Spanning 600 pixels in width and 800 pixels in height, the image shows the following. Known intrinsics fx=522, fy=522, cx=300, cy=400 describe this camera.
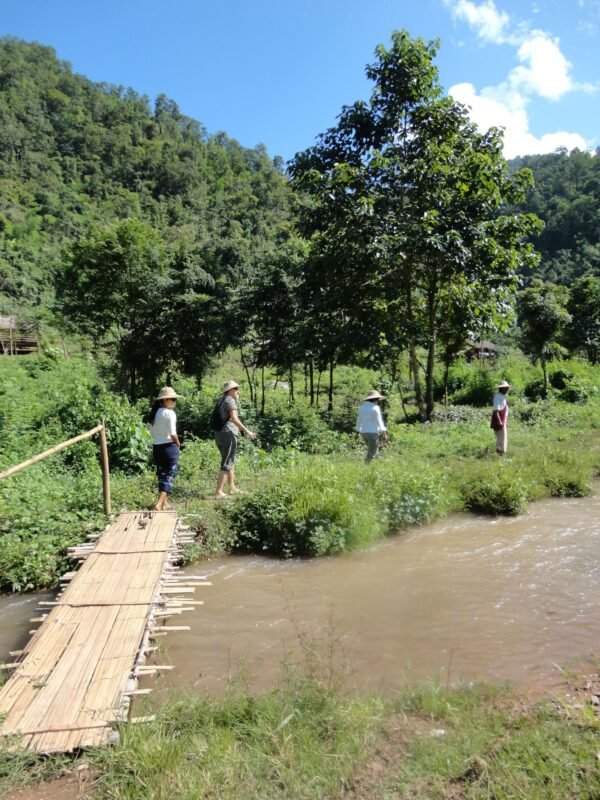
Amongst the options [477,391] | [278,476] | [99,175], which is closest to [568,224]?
[477,391]

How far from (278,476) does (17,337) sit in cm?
2738

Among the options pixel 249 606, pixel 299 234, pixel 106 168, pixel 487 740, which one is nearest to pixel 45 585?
pixel 249 606

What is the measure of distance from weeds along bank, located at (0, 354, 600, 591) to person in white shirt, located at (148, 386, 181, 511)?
41 centimetres

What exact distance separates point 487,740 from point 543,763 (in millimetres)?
373

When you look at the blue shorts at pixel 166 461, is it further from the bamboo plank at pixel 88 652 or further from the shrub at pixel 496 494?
the shrub at pixel 496 494

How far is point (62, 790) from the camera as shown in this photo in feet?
9.68

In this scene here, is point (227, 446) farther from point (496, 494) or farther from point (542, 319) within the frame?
point (542, 319)

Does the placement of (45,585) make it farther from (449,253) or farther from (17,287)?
(17,287)

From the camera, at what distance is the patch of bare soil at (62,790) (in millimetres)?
2900

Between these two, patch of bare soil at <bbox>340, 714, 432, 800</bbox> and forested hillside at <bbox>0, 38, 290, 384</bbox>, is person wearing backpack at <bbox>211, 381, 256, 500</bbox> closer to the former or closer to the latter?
patch of bare soil at <bbox>340, 714, 432, 800</bbox>

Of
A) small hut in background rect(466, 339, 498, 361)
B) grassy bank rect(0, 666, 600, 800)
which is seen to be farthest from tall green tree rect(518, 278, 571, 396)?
grassy bank rect(0, 666, 600, 800)

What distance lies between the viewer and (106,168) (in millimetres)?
79562

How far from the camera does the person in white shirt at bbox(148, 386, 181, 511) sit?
24.5ft

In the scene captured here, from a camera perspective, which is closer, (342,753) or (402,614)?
(342,753)
